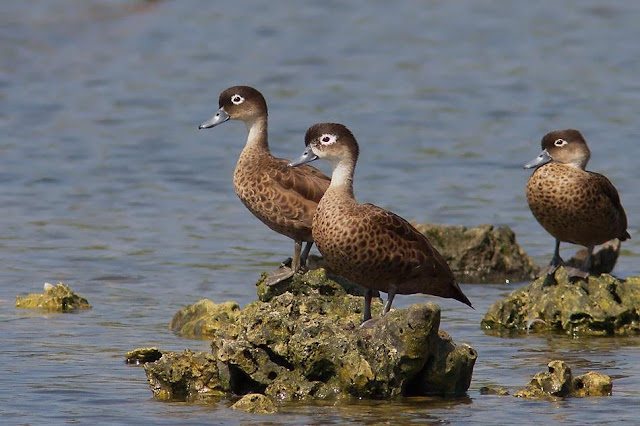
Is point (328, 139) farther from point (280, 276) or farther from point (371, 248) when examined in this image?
point (371, 248)

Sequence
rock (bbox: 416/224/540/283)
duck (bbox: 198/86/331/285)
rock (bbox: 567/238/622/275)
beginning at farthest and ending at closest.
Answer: rock (bbox: 416/224/540/283), rock (bbox: 567/238/622/275), duck (bbox: 198/86/331/285)

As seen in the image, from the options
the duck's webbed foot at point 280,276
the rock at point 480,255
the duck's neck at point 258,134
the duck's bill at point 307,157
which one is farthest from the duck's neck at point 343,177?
the rock at point 480,255

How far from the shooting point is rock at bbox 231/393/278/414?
9422mm

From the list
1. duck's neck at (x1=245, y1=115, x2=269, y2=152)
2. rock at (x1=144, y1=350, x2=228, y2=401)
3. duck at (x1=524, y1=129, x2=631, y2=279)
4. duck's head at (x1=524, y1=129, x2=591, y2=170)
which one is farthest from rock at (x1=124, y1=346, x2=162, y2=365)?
duck's head at (x1=524, y1=129, x2=591, y2=170)

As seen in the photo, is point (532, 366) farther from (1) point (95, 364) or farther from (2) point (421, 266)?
(1) point (95, 364)

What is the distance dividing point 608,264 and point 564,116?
963 centimetres

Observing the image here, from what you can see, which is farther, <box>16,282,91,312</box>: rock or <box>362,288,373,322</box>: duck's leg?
<box>16,282,91,312</box>: rock

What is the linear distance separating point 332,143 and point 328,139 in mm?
63

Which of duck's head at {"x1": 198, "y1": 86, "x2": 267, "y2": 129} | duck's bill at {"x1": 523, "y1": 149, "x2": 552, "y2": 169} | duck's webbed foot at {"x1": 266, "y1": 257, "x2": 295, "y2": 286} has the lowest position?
duck's webbed foot at {"x1": 266, "y1": 257, "x2": 295, "y2": 286}

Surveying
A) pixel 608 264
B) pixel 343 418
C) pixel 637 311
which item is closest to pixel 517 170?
pixel 608 264

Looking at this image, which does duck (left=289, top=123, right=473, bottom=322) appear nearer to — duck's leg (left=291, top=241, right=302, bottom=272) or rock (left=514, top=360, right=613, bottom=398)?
duck's leg (left=291, top=241, right=302, bottom=272)

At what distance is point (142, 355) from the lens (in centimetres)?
1106

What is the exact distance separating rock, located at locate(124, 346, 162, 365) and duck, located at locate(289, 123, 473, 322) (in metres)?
1.54

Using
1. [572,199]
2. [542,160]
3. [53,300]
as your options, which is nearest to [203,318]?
[53,300]
